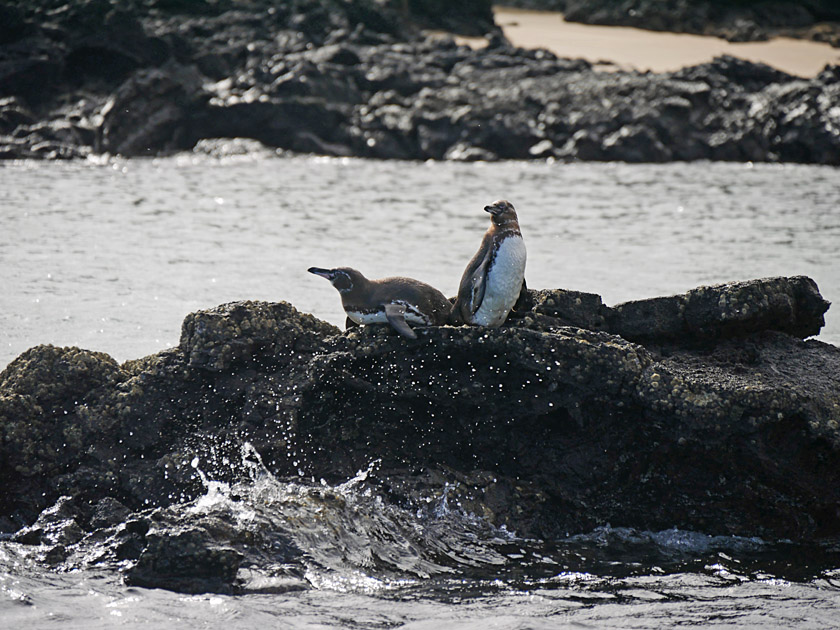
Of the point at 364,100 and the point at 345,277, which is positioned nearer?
the point at 345,277

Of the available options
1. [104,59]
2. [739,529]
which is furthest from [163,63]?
[739,529]

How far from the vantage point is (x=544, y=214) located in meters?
16.1

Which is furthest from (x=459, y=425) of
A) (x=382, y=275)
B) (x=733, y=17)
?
(x=733, y=17)

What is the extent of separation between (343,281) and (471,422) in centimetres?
107

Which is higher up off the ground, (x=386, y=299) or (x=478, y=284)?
(x=478, y=284)

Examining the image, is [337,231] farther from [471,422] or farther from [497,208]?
[471,422]

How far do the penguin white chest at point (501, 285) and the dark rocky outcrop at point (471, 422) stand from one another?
128 mm

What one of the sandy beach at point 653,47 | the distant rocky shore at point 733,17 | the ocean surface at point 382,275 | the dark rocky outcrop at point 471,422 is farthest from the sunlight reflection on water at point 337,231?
the distant rocky shore at point 733,17

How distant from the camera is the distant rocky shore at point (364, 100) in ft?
72.3

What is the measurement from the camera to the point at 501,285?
5449mm

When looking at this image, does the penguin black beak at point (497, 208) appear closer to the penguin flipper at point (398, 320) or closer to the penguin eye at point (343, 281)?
the penguin flipper at point (398, 320)

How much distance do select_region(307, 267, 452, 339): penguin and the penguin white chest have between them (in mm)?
272

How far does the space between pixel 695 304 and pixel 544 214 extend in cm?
1057

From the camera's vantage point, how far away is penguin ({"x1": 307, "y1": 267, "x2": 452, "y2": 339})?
18.2ft
